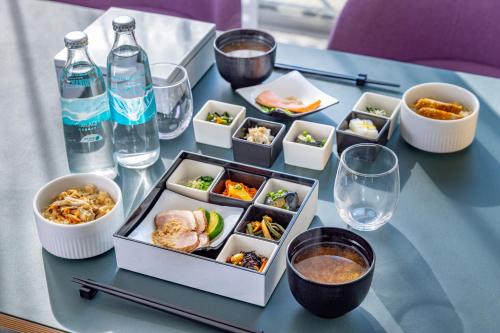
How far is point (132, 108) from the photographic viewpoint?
61.0 inches

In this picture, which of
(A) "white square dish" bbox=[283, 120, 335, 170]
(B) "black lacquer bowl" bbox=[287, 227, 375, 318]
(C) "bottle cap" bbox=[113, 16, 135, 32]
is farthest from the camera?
(A) "white square dish" bbox=[283, 120, 335, 170]

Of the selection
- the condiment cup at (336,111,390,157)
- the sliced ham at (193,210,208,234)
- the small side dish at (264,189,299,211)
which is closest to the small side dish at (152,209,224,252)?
the sliced ham at (193,210,208,234)

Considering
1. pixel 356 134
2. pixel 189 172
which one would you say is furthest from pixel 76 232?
pixel 356 134

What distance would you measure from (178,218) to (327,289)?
345mm

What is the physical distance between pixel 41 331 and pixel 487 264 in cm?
79

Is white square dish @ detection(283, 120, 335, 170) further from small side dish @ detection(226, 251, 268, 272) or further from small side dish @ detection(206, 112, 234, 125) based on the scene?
small side dish @ detection(226, 251, 268, 272)

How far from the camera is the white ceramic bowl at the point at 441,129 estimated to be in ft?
5.36

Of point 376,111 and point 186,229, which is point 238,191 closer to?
point 186,229

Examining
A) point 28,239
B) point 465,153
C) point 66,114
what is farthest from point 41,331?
point 465,153

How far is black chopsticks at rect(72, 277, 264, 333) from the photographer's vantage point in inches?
49.5

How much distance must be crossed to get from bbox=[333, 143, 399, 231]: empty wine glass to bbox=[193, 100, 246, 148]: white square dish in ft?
1.04

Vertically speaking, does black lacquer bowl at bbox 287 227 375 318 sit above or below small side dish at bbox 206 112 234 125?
above

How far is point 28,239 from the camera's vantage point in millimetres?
1467

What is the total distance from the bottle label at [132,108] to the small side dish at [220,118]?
0.18 meters
